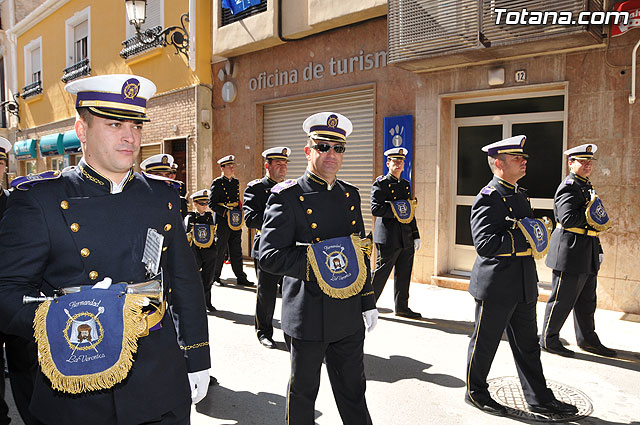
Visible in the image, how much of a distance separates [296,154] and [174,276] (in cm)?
928

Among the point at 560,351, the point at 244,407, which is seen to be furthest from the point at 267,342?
the point at 560,351

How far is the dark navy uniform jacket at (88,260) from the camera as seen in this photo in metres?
2.02

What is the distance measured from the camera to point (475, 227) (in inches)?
165

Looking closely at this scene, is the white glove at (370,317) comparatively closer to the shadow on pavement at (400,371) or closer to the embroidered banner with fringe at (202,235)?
the shadow on pavement at (400,371)

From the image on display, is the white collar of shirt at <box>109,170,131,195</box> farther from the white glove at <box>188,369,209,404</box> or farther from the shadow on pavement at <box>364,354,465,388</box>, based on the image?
the shadow on pavement at <box>364,354,465,388</box>

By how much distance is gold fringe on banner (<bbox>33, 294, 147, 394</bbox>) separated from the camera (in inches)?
74.5

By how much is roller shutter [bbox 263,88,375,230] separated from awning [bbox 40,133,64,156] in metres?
12.5

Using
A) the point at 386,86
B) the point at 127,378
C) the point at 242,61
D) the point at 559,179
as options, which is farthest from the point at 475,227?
the point at 242,61

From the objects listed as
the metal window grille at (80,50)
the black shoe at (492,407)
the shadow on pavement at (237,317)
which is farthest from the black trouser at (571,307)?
the metal window grille at (80,50)

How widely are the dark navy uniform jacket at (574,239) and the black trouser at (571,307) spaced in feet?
0.36

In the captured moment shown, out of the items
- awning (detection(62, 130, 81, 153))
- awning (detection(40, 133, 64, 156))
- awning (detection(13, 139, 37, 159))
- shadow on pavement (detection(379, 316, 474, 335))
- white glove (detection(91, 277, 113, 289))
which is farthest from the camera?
awning (detection(13, 139, 37, 159))

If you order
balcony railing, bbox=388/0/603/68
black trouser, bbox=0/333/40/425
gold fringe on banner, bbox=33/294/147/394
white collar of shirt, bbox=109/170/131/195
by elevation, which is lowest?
black trouser, bbox=0/333/40/425

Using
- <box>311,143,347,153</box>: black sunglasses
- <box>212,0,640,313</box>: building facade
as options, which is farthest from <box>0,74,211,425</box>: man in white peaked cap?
<box>212,0,640,313</box>: building facade

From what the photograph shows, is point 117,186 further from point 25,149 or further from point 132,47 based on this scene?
point 25,149
